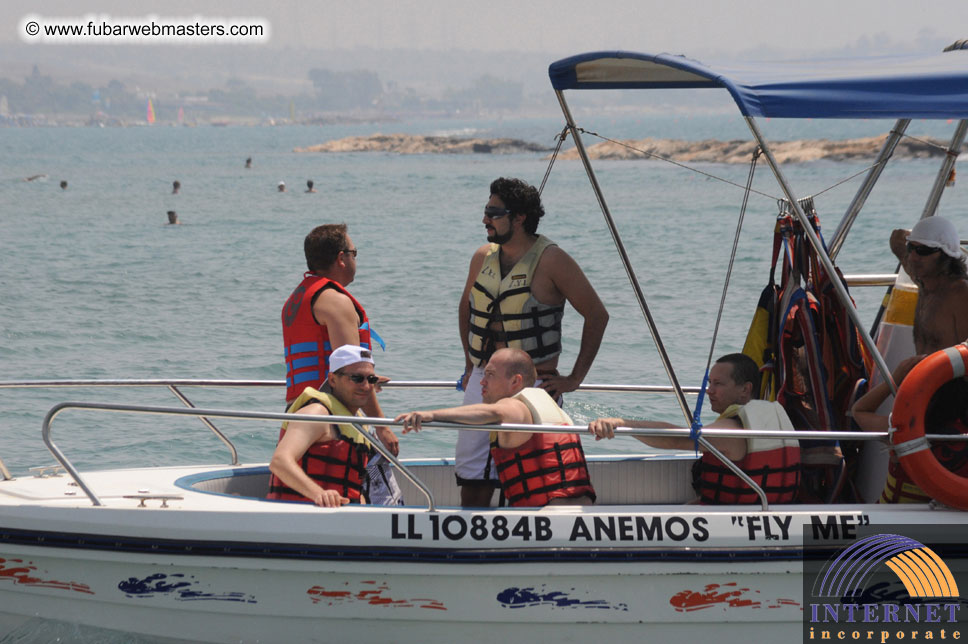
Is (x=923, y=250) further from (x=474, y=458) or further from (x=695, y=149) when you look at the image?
(x=695, y=149)

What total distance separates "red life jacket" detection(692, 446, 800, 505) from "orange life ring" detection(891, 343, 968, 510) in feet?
1.42

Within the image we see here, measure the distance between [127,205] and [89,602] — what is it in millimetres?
35412

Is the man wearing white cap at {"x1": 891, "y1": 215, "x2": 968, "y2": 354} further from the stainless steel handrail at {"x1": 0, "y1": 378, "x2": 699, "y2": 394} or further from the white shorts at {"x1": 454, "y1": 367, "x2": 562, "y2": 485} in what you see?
the white shorts at {"x1": 454, "y1": 367, "x2": 562, "y2": 485}

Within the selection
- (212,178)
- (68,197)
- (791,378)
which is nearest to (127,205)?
(68,197)

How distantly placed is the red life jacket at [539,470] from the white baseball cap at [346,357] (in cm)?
67

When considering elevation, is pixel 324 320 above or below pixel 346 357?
above

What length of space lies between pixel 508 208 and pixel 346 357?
1.06m

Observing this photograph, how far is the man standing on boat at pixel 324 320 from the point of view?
16.3ft

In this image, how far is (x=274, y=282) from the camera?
19453 millimetres

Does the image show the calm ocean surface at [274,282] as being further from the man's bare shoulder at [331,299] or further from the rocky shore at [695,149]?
the rocky shore at [695,149]

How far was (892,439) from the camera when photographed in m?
4.51

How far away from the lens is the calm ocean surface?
1019 cm

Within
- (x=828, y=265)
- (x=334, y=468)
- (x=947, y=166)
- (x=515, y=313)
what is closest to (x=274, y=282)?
(x=515, y=313)

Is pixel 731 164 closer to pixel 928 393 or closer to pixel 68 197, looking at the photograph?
pixel 68 197
